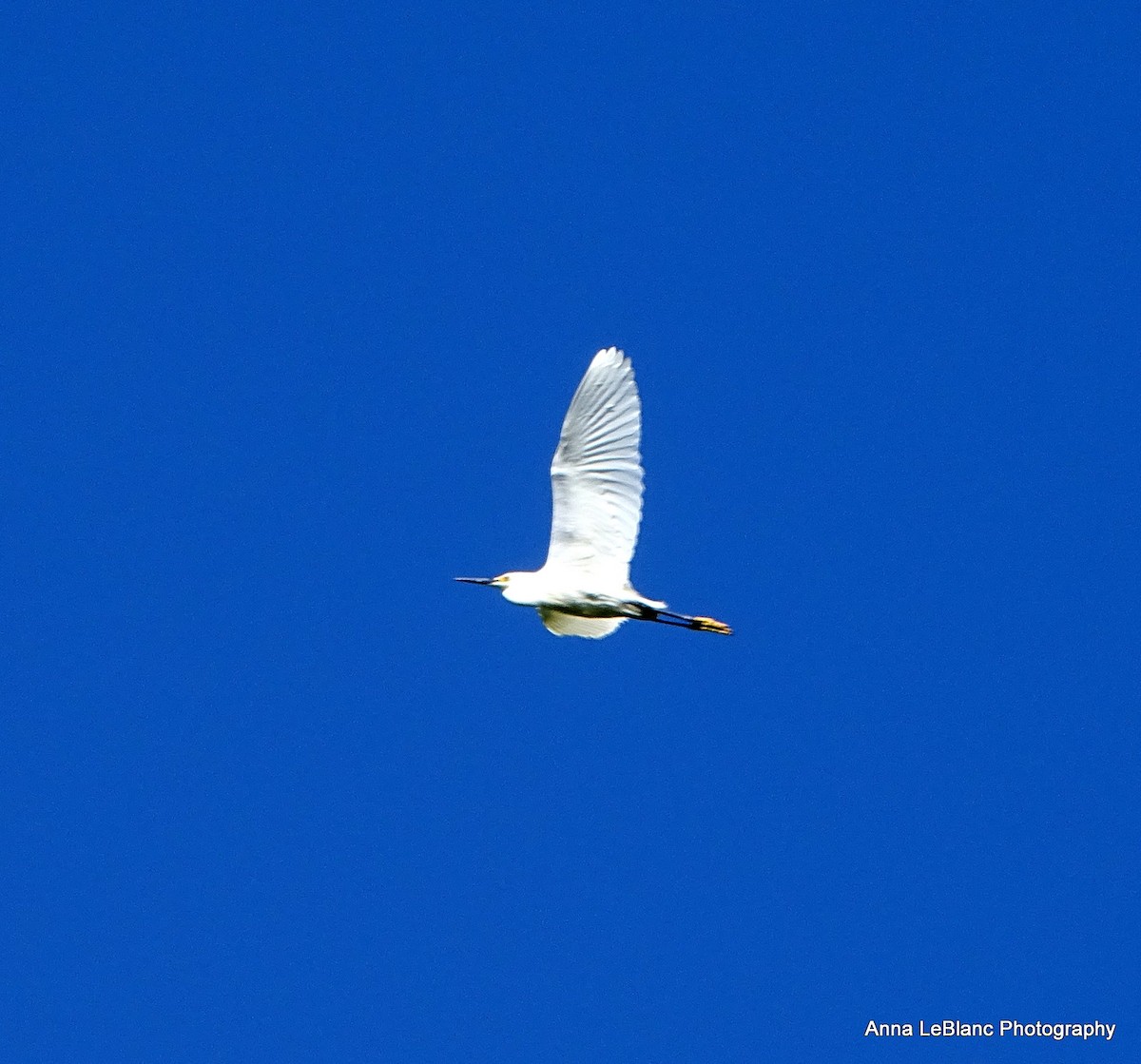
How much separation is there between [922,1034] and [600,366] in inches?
231

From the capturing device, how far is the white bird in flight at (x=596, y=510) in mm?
18391

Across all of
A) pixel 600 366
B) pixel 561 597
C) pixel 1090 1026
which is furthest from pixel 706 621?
pixel 1090 1026

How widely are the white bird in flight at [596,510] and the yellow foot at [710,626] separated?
5.7 inches

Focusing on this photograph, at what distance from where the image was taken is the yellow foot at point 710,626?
64.9 feet

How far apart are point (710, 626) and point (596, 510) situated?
1716 millimetres

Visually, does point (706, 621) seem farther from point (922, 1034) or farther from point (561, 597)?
point (922, 1034)

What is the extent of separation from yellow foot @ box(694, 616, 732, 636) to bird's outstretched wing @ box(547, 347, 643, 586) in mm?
1062

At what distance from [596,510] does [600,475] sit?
0.32 meters

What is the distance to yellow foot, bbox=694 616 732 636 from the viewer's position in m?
19.8

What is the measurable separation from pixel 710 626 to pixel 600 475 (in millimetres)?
1966

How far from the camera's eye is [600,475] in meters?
18.7

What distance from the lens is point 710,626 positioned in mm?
19859

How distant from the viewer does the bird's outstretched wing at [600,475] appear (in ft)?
60.2

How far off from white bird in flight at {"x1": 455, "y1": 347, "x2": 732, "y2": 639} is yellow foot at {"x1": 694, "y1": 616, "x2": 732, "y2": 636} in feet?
0.48
